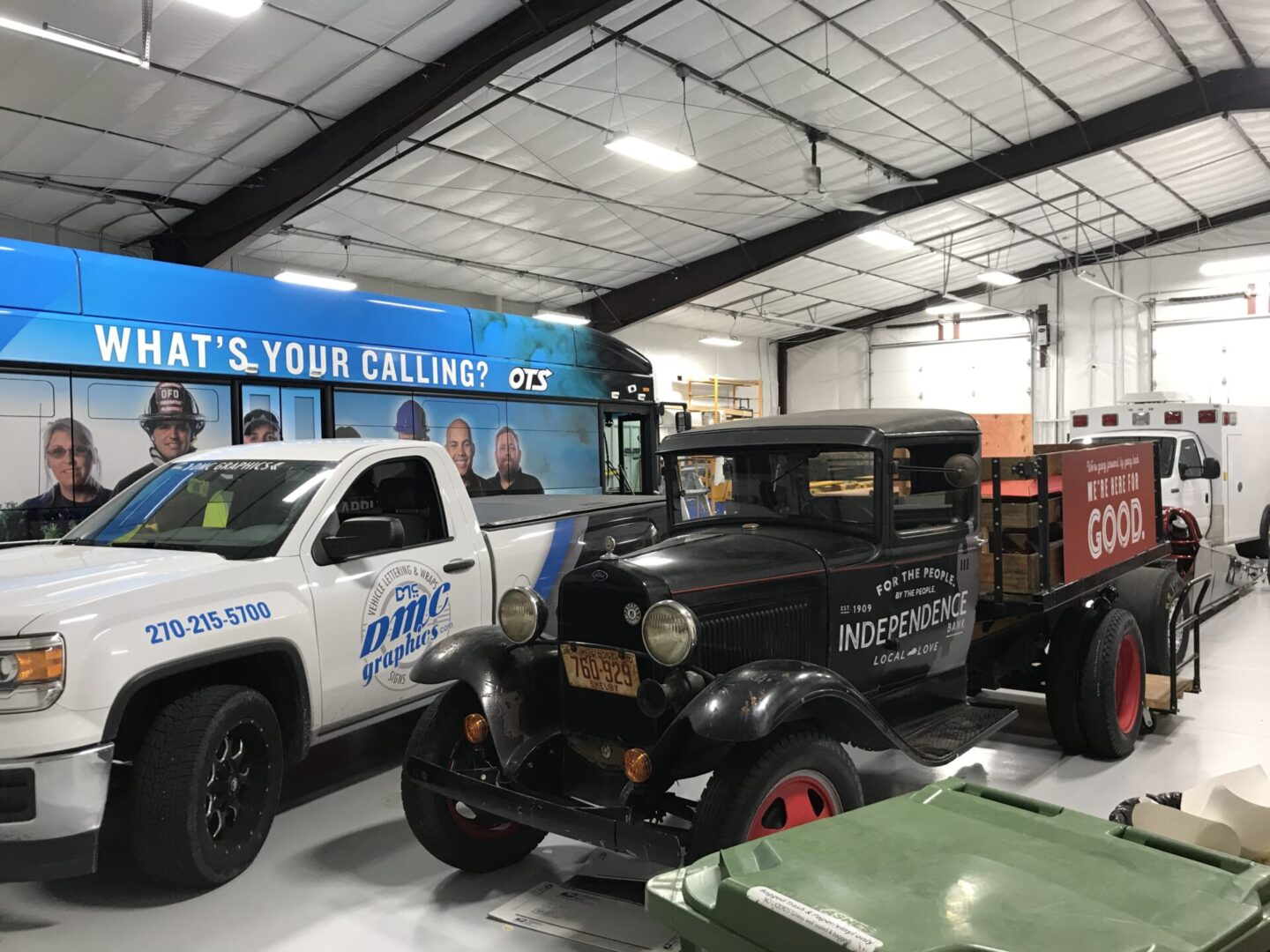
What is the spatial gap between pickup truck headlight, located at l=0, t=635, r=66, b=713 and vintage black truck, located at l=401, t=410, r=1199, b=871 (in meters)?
1.32

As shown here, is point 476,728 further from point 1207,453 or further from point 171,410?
point 1207,453

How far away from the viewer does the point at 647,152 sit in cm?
1134

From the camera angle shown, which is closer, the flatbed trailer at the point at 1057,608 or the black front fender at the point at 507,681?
the black front fender at the point at 507,681

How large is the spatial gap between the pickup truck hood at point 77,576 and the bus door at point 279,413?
3022mm

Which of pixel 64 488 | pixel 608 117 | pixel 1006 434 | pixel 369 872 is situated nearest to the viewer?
pixel 369 872

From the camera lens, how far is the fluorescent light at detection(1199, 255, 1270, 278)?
69.8 ft

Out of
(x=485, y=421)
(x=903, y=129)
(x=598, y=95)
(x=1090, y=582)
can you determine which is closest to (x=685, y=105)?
(x=598, y=95)

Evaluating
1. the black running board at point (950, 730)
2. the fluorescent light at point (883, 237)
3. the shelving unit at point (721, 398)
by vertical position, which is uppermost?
the fluorescent light at point (883, 237)

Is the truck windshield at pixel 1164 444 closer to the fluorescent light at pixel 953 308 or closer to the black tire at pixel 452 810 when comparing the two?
the black tire at pixel 452 810

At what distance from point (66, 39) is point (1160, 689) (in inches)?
357

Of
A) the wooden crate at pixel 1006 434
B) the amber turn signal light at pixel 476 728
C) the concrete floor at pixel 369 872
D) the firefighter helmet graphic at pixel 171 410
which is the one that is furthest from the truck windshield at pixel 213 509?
the wooden crate at pixel 1006 434

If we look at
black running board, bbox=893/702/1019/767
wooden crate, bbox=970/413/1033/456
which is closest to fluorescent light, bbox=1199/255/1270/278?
wooden crate, bbox=970/413/1033/456

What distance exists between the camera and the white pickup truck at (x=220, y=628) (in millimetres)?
3523

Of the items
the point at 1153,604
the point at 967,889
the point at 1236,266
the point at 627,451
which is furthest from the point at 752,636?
the point at 1236,266
